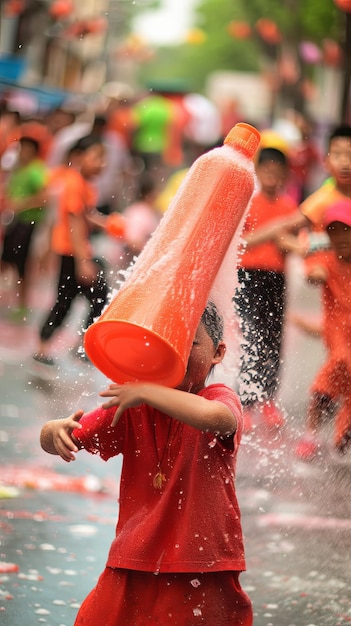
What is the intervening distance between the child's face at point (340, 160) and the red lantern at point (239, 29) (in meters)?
41.0

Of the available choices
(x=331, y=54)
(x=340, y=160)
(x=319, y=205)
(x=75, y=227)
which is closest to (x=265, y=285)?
(x=319, y=205)

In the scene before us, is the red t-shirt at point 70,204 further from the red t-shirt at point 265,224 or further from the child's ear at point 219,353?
the child's ear at point 219,353

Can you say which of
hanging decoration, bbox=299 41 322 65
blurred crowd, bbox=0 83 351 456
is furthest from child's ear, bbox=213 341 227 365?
hanging decoration, bbox=299 41 322 65

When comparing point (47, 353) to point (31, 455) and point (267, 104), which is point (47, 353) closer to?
point (31, 455)

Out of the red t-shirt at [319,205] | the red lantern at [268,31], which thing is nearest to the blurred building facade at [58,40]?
the red lantern at [268,31]

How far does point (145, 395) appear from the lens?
2.70m

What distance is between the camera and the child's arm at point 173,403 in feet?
8.85

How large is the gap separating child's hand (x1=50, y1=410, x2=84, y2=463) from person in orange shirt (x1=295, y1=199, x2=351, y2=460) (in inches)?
97.9

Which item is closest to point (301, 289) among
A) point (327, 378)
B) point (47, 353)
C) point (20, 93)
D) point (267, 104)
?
point (47, 353)

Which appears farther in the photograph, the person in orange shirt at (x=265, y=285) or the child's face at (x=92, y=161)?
the child's face at (x=92, y=161)

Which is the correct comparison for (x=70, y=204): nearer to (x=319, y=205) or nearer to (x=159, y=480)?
(x=319, y=205)

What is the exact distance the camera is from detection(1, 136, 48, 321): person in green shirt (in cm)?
1066

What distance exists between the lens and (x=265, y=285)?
6473 mm

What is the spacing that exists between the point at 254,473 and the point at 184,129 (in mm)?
19377
